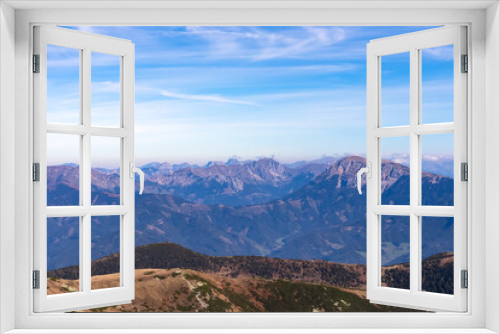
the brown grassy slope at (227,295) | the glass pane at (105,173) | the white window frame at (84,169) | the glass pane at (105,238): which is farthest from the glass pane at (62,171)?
the white window frame at (84,169)

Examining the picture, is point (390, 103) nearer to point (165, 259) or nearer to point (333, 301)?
point (333, 301)

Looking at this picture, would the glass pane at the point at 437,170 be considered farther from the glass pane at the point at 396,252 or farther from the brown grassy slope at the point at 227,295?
the brown grassy slope at the point at 227,295

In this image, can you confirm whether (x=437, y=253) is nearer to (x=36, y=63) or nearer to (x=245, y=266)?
(x=245, y=266)

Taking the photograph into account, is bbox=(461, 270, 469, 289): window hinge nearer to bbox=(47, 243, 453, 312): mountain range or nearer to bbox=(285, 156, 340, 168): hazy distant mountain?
bbox=(47, 243, 453, 312): mountain range

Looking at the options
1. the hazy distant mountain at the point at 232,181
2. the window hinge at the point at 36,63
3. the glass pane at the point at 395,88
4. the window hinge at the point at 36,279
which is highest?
the glass pane at the point at 395,88

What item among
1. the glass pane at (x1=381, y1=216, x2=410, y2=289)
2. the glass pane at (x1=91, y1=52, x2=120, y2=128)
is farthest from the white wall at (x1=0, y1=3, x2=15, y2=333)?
the glass pane at (x1=381, y1=216, x2=410, y2=289)
